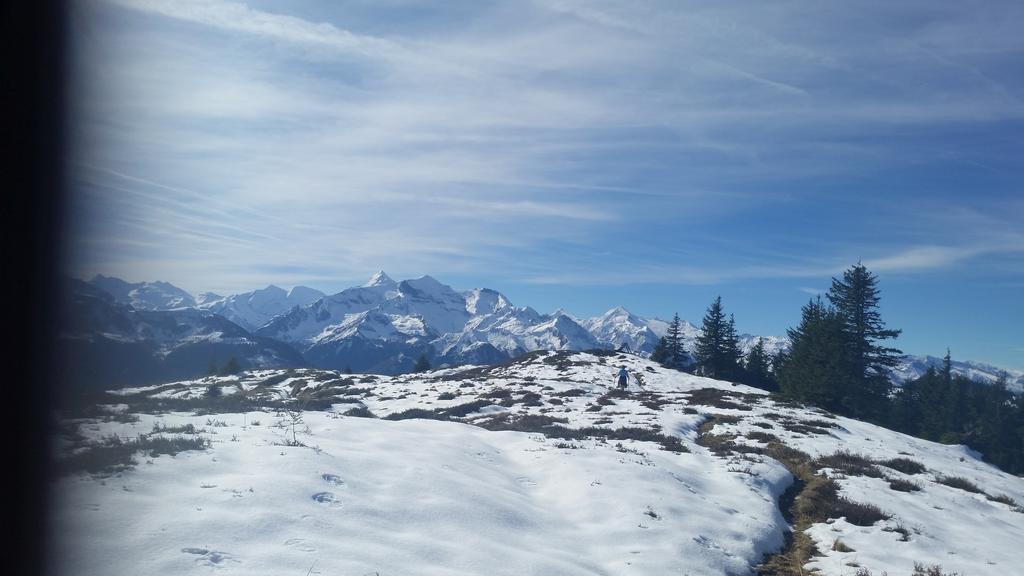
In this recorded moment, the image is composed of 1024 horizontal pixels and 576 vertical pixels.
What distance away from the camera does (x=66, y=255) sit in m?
13.5

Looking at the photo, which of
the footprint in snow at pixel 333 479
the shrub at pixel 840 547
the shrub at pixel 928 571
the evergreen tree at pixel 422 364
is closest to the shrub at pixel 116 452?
the footprint in snow at pixel 333 479

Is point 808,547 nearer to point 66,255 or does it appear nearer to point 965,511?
point 965,511

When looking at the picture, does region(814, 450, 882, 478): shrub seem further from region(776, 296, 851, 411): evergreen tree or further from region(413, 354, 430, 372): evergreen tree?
region(413, 354, 430, 372): evergreen tree

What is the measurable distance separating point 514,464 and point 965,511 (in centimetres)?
1343

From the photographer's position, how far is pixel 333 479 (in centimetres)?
1016

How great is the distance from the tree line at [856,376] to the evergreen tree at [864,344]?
90 millimetres

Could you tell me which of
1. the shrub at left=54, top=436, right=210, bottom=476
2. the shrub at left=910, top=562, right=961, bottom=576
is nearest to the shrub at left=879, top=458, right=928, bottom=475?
the shrub at left=910, top=562, right=961, bottom=576

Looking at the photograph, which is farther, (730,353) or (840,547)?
(730,353)

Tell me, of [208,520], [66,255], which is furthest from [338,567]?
[66,255]

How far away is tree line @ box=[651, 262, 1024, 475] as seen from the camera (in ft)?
174

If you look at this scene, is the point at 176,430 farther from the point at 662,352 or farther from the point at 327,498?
the point at 662,352

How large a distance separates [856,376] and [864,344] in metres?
3.59

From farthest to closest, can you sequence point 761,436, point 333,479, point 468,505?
1. point 761,436
2. point 468,505
3. point 333,479

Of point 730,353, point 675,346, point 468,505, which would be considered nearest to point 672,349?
point 675,346
